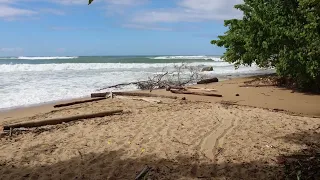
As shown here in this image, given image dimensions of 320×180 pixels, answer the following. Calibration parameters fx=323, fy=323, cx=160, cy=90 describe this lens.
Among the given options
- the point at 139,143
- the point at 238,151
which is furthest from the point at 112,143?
the point at 238,151

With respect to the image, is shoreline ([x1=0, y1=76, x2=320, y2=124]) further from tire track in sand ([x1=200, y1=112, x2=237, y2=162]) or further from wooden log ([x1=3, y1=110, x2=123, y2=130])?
tire track in sand ([x1=200, y1=112, x2=237, y2=162])

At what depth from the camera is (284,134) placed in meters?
6.55

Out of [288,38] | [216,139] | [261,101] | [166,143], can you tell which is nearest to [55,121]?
[166,143]

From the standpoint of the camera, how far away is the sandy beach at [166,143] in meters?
4.77

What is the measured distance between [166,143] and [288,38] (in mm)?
7808

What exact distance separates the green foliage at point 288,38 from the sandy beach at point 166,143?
2099 mm

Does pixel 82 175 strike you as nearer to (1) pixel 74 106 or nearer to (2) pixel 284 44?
(1) pixel 74 106

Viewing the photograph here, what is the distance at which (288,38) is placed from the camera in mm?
11695

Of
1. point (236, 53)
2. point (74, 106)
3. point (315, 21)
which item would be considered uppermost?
point (315, 21)

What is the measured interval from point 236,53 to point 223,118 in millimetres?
9755

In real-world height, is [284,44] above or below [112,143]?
above

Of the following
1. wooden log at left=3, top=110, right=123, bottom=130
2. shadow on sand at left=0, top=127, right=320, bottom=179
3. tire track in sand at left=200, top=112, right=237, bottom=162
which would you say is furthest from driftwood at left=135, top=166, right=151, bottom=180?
wooden log at left=3, top=110, right=123, bottom=130

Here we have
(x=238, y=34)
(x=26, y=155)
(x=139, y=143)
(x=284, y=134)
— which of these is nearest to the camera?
(x=26, y=155)

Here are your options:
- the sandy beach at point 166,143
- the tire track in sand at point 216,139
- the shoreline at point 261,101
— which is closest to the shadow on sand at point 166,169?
the sandy beach at point 166,143
